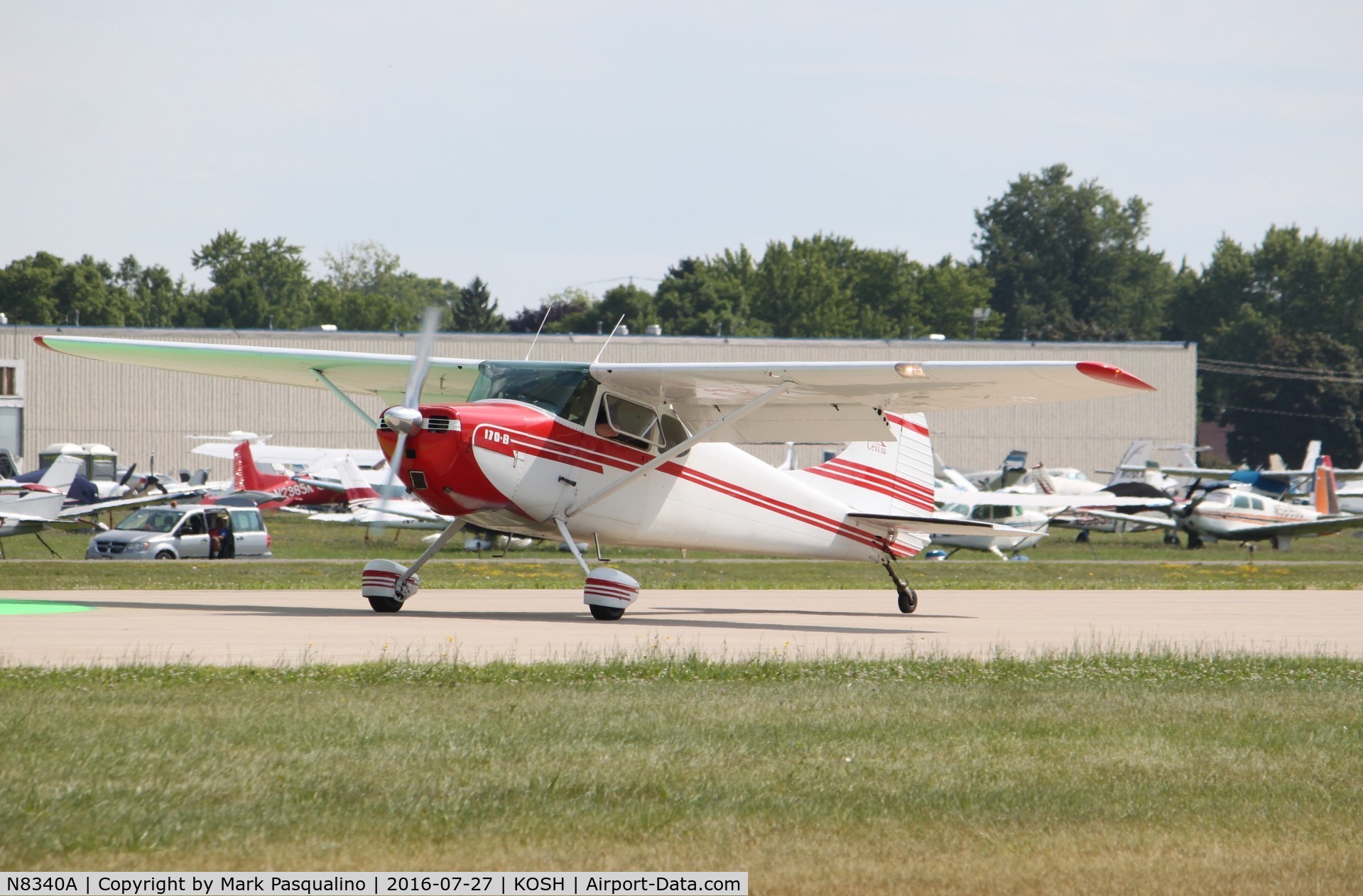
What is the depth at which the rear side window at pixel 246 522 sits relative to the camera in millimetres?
34281

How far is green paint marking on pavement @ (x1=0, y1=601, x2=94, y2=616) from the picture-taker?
15.4 meters

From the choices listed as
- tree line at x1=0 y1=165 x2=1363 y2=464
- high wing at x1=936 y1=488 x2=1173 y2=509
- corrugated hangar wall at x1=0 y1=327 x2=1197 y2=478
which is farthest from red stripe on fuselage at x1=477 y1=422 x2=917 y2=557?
tree line at x1=0 y1=165 x2=1363 y2=464

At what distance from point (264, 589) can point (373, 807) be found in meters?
15.5

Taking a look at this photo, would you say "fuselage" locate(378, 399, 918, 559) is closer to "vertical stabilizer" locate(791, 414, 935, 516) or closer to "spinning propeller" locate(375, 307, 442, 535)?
"spinning propeller" locate(375, 307, 442, 535)

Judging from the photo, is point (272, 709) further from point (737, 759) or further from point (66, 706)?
point (737, 759)

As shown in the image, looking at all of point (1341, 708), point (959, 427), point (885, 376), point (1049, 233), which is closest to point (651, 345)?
point (959, 427)

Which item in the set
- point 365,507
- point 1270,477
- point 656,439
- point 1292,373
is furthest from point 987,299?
point 656,439

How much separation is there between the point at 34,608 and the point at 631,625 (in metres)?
6.64

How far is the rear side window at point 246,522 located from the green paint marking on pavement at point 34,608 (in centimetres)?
1746

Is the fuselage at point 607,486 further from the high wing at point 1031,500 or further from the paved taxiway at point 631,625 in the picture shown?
the high wing at point 1031,500

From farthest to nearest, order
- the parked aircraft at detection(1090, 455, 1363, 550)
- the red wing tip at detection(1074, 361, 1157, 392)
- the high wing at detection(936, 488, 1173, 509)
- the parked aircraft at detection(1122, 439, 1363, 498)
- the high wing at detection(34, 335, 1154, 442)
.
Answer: the parked aircraft at detection(1122, 439, 1363, 498)
the parked aircraft at detection(1090, 455, 1363, 550)
the high wing at detection(936, 488, 1173, 509)
the high wing at detection(34, 335, 1154, 442)
the red wing tip at detection(1074, 361, 1157, 392)

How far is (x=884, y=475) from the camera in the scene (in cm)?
1925

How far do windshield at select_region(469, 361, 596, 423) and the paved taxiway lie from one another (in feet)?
7.82

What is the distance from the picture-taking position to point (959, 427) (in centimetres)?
7594
